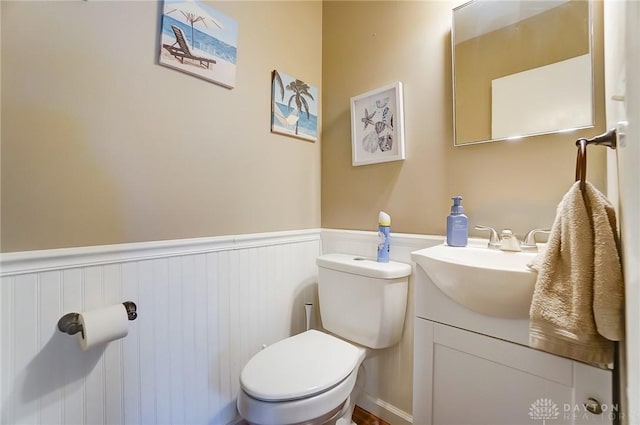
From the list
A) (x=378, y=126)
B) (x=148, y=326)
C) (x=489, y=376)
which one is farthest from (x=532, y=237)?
(x=148, y=326)

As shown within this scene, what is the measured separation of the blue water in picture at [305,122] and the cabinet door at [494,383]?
109 centimetres

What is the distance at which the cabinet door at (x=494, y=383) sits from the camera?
24.4 inches

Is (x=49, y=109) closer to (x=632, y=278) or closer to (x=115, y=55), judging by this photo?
(x=115, y=55)

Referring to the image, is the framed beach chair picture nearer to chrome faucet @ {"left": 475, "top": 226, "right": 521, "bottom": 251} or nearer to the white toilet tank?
the white toilet tank

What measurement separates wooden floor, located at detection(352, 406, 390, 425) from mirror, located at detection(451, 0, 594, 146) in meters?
1.30

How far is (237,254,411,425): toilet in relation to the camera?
82 centimetres

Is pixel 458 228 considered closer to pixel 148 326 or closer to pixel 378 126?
pixel 378 126

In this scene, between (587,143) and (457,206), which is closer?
(587,143)

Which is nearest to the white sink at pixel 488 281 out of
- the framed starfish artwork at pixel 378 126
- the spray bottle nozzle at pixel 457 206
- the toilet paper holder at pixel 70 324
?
the spray bottle nozzle at pixel 457 206

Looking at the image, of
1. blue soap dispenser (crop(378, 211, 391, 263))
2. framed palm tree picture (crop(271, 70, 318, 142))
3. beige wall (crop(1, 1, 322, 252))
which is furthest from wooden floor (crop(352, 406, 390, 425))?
framed palm tree picture (crop(271, 70, 318, 142))

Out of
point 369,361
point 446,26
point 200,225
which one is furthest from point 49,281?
point 446,26

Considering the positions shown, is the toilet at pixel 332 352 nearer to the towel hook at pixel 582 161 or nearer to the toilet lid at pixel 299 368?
the toilet lid at pixel 299 368

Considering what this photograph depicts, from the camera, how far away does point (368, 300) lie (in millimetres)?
1112

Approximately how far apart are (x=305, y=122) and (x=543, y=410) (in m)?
1.43
